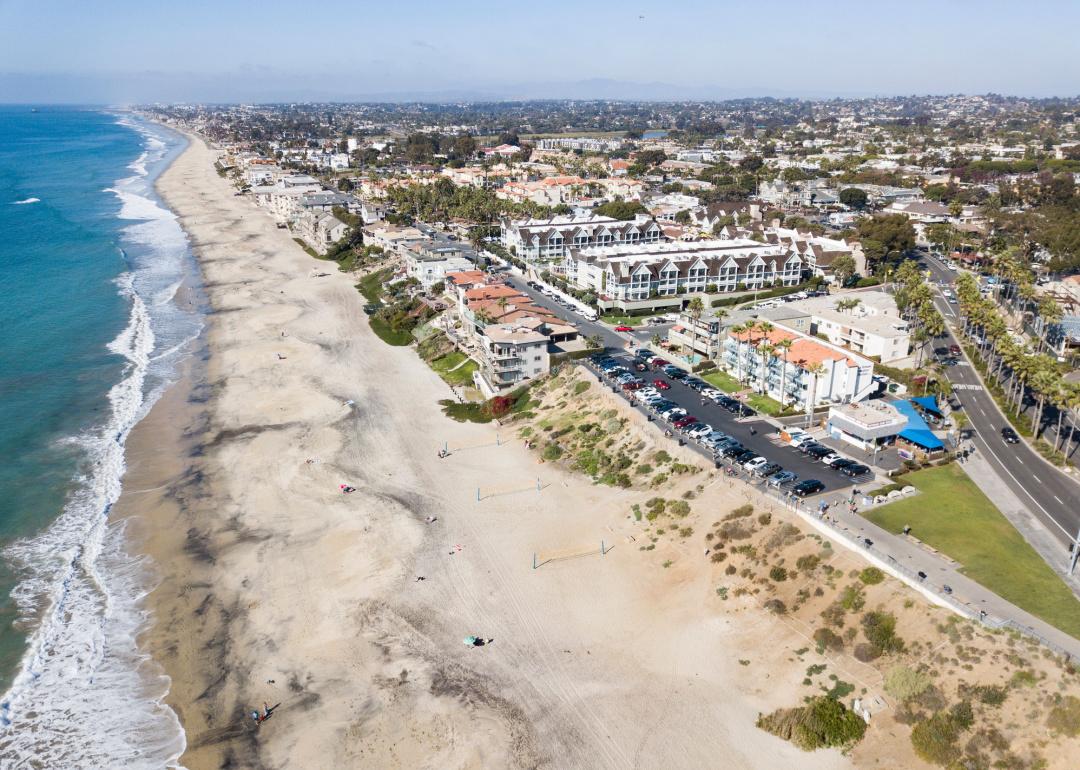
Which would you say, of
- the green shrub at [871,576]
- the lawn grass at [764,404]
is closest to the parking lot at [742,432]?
the lawn grass at [764,404]

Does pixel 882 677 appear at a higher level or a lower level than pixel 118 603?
higher

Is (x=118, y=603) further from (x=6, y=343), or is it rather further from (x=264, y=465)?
(x=6, y=343)

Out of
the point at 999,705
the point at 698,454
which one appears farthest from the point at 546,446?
the point at 999,705

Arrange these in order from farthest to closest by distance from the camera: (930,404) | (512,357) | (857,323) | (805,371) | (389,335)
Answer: (389,335) → (857,323) → (512,357) → (805,371) → (930,404)

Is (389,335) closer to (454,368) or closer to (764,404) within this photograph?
(454,368)

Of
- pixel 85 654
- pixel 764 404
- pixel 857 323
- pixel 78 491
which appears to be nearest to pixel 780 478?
pixel 764 404

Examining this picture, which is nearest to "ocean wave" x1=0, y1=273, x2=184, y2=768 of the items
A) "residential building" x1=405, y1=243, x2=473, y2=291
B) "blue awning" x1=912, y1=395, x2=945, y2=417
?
"residential building" x1=405, y1=243, x2=473, y2=291

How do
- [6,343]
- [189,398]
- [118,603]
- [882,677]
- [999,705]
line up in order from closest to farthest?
[999,705], [882,677], [118,603], [189,398], [6,343]
